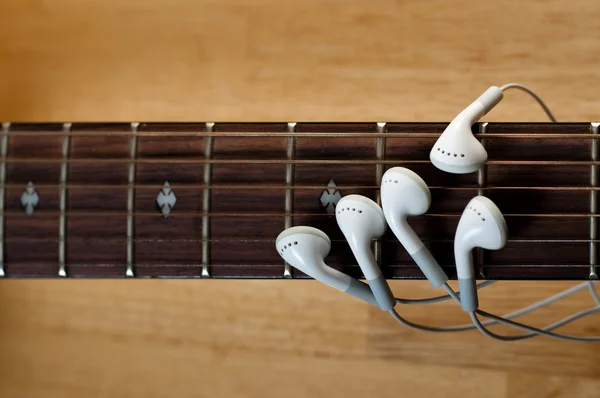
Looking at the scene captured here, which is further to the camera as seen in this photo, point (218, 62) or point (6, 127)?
point (218, 62)

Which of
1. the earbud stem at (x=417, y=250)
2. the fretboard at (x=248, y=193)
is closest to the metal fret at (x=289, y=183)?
the fretboard at (x=248, y=193)

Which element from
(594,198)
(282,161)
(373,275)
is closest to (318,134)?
(282,161)

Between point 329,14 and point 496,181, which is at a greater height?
point 329,14

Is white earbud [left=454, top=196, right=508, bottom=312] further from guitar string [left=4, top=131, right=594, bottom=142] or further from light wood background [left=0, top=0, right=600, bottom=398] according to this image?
light wood background [left=0, top=0, right=600, bottom=398]

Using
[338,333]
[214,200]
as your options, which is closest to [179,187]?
[214,200]

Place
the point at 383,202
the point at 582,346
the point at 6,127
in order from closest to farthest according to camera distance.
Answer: the point at 383,202 < the point at 6,127 < the point at 582,346

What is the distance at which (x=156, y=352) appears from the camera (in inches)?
30.8

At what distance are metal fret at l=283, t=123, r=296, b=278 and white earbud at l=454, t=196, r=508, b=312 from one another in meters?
0.15

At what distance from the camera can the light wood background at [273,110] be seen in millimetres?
724

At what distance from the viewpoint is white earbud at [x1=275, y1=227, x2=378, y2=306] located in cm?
53

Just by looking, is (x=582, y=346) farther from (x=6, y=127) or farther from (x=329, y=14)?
(x=6, y=127)

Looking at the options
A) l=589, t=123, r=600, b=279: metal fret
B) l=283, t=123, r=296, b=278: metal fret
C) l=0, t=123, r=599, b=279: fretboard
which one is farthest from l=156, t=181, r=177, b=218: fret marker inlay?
l=589, t=123, r=600, b=279: metal fret

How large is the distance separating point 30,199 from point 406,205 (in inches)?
14.4

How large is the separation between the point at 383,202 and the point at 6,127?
0.38m
